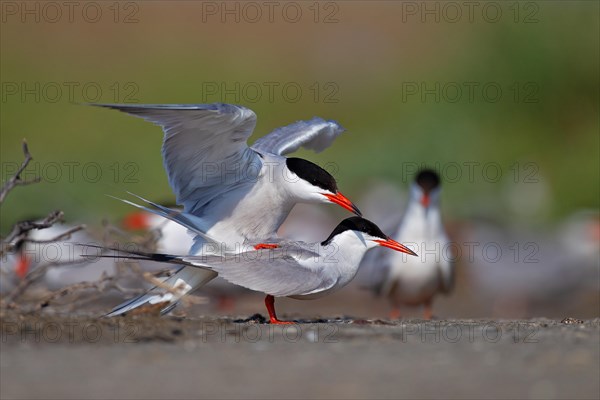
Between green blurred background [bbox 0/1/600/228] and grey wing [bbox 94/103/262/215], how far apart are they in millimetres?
5354

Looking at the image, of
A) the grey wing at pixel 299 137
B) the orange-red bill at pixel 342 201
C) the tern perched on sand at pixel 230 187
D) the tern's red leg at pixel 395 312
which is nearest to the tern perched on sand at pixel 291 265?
the orange-red bill at pixel 342 201

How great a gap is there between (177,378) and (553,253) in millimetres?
7249

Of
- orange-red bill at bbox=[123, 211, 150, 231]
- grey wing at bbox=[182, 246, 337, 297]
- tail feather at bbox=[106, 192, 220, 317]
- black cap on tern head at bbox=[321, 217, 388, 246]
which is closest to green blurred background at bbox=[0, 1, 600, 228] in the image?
orange-red bill at bbox=[123, 211, 150, 231]

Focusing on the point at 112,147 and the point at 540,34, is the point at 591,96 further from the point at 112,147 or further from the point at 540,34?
the point at 112,147

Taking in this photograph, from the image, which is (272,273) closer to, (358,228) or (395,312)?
(358,228)

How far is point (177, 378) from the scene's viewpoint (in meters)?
4.18

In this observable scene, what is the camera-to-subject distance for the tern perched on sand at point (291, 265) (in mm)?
5527

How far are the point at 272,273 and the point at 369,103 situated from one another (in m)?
12.6

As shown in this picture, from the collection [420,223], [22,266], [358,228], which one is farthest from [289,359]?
[22,266]

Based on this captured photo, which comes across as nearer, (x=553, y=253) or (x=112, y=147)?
(x=553, y=253)

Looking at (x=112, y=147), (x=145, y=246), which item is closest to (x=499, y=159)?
(x=112, y=147)

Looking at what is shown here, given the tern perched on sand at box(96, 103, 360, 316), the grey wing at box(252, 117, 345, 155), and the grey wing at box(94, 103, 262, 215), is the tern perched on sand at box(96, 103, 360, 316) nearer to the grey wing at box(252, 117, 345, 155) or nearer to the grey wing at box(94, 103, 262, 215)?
the grey wing at box(94, 103, 262, 215)

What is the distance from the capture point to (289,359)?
14.8 feet

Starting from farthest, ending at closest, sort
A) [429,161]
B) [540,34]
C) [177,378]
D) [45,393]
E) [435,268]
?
[540,34], [429,161], [435,268], [177,378], [45,393]
